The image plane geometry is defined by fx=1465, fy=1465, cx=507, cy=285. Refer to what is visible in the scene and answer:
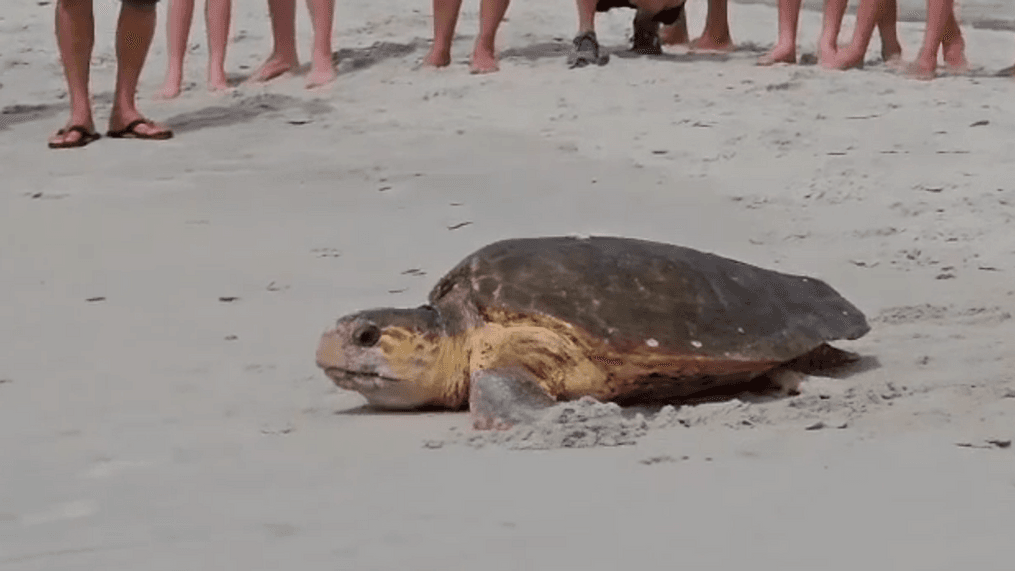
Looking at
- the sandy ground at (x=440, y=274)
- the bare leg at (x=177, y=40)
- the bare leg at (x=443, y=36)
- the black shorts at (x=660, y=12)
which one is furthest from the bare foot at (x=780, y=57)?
the bare leg at (x=177, y=40)

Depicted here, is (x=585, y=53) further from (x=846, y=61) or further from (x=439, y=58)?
(x=846, y=61)

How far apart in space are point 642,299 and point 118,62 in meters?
3.61

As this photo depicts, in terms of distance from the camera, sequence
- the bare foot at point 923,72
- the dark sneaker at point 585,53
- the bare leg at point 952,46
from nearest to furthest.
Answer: the bare foot at point 923,72, the dark sneaker at point 585,53, the bare leg at point 952,46

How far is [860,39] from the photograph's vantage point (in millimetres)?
6539

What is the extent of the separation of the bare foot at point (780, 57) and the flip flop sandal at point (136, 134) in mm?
2678

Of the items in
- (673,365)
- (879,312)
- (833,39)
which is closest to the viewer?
(673,365)

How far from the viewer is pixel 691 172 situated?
4906 millimetres

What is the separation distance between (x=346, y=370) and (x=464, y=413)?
0.75 feet

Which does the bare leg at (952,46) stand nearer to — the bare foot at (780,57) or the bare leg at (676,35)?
the bare foot at (780,57)

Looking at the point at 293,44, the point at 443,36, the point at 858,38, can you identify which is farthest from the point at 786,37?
the point at 293,44

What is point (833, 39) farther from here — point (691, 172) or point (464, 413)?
point (464, 413)

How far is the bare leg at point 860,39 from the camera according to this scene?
649 cm

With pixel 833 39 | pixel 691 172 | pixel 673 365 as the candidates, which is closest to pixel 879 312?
pixel 673 365

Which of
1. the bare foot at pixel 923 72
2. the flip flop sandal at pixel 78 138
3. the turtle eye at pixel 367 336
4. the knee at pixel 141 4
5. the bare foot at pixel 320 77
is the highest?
the knee at pixel 141 4
